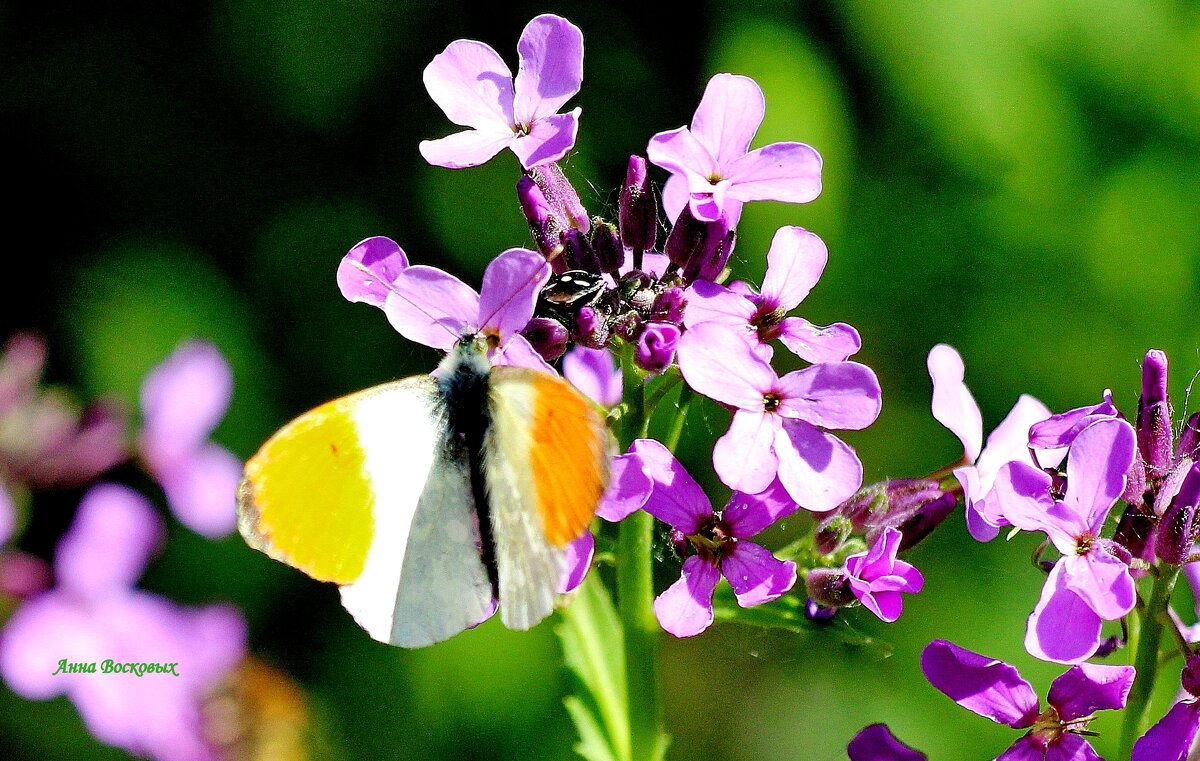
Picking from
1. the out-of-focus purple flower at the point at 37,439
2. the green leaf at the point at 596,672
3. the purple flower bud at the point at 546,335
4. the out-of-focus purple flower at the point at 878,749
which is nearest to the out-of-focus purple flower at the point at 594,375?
the green leaf at the point at 596,672

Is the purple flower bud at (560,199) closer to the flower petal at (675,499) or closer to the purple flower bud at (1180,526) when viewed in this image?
the flower petal at (675,499)

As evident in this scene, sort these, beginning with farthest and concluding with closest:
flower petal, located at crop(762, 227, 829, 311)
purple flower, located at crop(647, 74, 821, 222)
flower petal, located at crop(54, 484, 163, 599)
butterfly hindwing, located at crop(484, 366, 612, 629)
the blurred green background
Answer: the blurred green background < flower petal, located at crop(54, 484, 163, 599) < flower petal, located at crop(762, 227, 829, 311) < purple flower, located at crop(647, 74, 821, 222) < butterfly hindwing, located at crop(484, 366, 612, 629)

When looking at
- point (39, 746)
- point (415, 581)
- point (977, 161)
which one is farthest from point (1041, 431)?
point (39, 746)

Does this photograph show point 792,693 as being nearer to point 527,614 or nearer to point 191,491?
point 191,491

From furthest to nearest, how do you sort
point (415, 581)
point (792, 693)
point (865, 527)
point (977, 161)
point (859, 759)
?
point (792, 693)
point (977, 161)
point (865, 527)
point (859, 759)
point (415, 581)

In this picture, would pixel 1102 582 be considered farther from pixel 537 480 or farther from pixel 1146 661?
pixel 537 480

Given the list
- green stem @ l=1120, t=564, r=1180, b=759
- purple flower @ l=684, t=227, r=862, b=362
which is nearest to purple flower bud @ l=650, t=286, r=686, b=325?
purple flower @ l=684, t=227, r=862, b=362

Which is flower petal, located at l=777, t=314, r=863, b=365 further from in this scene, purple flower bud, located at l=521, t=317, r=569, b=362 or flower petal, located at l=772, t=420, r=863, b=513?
purple flower bud, located at l=521, t=317, r=569, b=362
